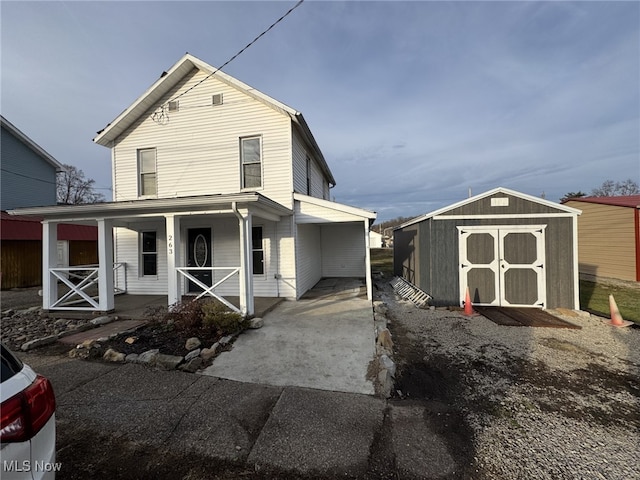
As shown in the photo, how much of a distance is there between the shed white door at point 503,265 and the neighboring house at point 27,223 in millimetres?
16401

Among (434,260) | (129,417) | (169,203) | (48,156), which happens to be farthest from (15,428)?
(48,156)

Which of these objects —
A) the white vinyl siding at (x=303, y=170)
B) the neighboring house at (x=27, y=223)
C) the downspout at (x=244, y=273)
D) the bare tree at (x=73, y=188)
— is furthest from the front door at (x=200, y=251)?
the bare tree at (x=73, y=188)

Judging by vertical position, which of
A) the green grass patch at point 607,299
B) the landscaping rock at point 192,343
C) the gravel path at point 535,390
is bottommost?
the green grass patch at point 607,299

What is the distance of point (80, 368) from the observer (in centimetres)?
415

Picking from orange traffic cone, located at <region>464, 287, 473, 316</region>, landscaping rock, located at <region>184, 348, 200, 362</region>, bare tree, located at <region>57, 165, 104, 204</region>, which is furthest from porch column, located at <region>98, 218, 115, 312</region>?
bare tree, located at <region>57, 165, 104, 204</region>

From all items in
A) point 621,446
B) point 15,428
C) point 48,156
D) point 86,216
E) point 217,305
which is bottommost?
point 621,446

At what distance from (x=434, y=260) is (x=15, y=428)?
8367 mm

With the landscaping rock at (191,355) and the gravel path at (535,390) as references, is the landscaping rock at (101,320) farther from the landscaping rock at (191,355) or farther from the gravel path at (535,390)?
the gravel path at (535,390)

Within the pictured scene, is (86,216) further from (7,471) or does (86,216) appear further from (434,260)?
(434,260)

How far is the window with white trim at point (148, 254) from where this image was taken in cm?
951

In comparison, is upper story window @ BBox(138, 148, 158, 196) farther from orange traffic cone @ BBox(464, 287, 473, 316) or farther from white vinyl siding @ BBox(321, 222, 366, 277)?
orange traffic cone @ BBox(464, 287, 473, 316)

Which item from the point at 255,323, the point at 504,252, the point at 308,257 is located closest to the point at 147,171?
the point at 308,257

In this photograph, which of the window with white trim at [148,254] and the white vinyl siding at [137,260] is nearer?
the white vinyl siding at [137,260]

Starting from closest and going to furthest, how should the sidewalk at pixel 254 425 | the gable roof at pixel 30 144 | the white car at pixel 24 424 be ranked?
1. the white car at pixel 24 424
2. the sidewalk at pixel 254 425
3. the gable roof at pixel 30 144
